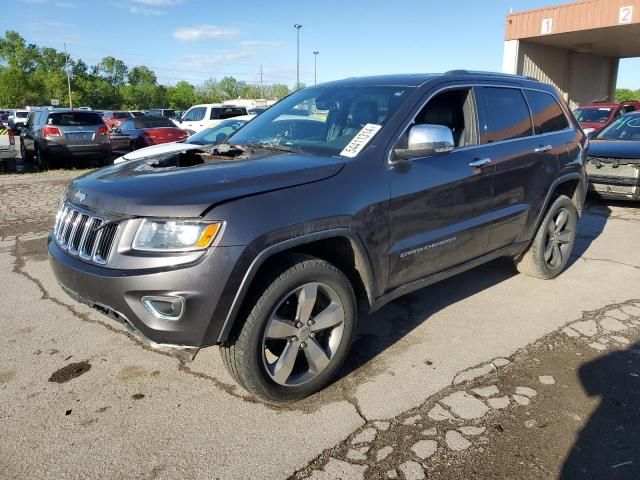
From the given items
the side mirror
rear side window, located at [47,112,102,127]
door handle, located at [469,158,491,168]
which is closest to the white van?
rear side window, located at [47,112,102,127]

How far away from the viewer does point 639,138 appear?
895cm

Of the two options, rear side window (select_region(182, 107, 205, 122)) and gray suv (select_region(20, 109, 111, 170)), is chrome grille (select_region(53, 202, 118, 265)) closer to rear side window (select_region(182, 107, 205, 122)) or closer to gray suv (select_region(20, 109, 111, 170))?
gray suv (select_region(20, 109, 111, 170))

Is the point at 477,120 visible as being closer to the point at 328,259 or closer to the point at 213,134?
the point at 328,259

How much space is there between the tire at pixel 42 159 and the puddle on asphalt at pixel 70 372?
12.2 metres

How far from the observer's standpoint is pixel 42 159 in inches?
555

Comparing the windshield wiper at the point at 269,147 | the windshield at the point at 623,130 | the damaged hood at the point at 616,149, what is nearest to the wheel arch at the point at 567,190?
the windshield wiper at the point at 269,147

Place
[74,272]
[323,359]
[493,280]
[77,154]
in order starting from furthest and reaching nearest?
1. [77,154]
2. [493,280]
3. [323,359]
4. [74,272]

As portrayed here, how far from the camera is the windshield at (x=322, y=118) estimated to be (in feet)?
11.2

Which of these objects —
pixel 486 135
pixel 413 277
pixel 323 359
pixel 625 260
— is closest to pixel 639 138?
pixel 625 260

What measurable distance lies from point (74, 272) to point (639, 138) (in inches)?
370

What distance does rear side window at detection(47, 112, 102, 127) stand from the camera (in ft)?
44.7

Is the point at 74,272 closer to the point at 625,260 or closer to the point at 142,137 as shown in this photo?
the point at 625,260

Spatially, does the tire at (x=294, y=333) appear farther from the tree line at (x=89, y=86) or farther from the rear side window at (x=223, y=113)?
the tree line at (x=89, y=86)

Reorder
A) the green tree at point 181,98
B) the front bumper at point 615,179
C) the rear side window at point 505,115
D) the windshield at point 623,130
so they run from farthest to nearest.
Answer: the green tree at point 181,98 < the windshield at point 623,130 < the front bumper at point 615,179 < the rear side window at point 505,115
